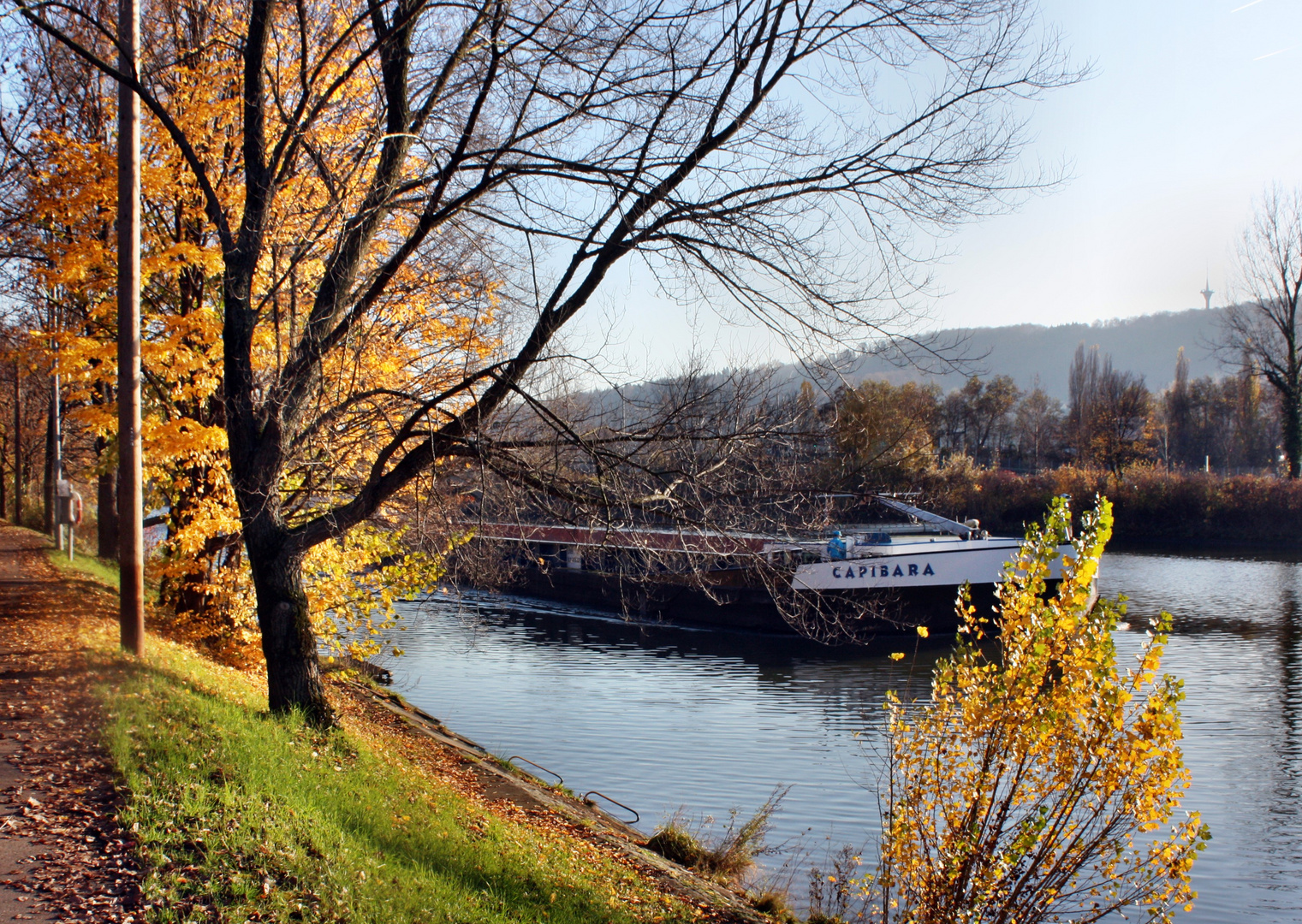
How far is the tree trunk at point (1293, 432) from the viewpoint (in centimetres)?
4981

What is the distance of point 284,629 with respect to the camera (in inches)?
288

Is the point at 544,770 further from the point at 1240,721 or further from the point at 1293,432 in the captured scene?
the point at 1293,432

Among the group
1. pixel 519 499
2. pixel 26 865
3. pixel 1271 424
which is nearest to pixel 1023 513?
pixel 1271 424

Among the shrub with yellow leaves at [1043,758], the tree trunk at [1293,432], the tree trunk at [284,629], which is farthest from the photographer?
the tree trunk at [1293,432]

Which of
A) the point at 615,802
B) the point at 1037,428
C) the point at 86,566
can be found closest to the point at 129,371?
the point at 615,802

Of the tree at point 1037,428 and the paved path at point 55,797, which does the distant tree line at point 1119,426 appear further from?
the paved path at point 55,797

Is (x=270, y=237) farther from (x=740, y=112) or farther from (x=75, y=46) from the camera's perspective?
(x=740, y=112)

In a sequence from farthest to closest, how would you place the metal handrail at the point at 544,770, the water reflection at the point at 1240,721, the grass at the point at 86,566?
1. the grass at the point at 86,566
2. the metal handrail at the point at 544,770
3. the water reflection at the point at 1240,721

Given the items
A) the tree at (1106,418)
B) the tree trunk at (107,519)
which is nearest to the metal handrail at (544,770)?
the tree trunk at (107,519)

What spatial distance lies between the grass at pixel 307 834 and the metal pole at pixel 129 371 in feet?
2.43

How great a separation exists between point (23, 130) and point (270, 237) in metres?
9.71

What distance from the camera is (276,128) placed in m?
9.35

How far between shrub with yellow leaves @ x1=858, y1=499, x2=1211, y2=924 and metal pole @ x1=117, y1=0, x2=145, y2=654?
23.3 feet

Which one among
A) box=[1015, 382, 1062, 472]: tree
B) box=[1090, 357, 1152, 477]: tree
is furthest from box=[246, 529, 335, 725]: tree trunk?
box=[1015, 382, 1062, 472]: tree
